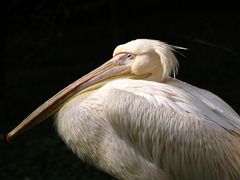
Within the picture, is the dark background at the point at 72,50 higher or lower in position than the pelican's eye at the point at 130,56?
lower

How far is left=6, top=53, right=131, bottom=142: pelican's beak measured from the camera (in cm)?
440

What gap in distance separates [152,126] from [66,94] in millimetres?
764

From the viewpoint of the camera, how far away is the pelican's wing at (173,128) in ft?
12.9

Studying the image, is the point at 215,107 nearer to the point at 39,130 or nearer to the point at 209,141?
the point at 209,141

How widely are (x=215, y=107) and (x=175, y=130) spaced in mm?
381

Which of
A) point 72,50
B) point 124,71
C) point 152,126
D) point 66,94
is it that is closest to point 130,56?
point 124,71

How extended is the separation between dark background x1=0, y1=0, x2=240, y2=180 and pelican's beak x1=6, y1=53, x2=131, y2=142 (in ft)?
5.62

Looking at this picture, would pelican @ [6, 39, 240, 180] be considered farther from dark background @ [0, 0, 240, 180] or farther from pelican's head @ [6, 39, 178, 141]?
dark background @ [0, 0, 240, 180]

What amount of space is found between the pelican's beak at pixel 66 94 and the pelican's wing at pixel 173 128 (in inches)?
14.6

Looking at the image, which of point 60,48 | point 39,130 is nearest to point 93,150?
point 39,130

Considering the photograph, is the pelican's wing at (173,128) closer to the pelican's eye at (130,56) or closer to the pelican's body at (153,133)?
the pelican's body at (153,133)

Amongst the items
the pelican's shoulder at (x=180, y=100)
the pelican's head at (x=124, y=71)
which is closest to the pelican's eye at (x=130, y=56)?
the pelican's head at (x=124, y=71)

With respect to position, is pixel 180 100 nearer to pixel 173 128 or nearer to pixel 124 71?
pixel 173 128

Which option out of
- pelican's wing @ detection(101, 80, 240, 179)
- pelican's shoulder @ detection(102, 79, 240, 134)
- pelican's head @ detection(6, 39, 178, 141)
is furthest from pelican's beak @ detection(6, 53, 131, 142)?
pelican's wing @ detection(101, 80, 240, 179)
